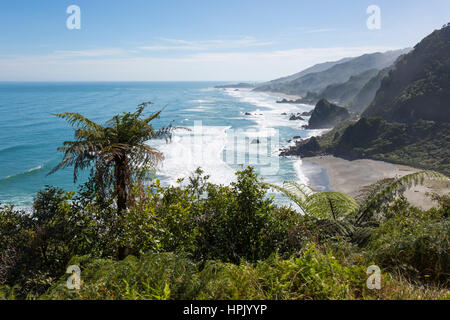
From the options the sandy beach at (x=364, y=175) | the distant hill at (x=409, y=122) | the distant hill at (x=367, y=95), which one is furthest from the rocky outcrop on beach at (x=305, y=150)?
the distant hill at (x=367, y=95)

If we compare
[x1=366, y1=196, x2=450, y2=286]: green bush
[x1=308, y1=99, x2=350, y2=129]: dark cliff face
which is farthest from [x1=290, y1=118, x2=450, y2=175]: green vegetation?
[x1=366, y1=196, x2=450, y2=286]: green bush

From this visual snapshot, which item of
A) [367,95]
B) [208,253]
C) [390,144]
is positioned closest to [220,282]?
[208,253]

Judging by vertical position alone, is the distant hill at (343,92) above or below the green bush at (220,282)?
above

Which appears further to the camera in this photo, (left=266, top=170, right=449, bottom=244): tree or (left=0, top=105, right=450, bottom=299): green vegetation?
(left=266, top=170, right=449, bottom=244): tree

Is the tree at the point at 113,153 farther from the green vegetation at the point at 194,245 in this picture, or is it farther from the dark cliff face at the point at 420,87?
the dark cliff face at the point at 420,87

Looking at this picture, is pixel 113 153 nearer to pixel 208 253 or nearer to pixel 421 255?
pixel 208 253

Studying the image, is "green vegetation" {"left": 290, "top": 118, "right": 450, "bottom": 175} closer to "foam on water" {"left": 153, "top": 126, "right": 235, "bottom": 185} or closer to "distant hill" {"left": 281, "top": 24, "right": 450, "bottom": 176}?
"distant hill" {"left": 281, "top": 24, "right": 450, "bottom": 176}
